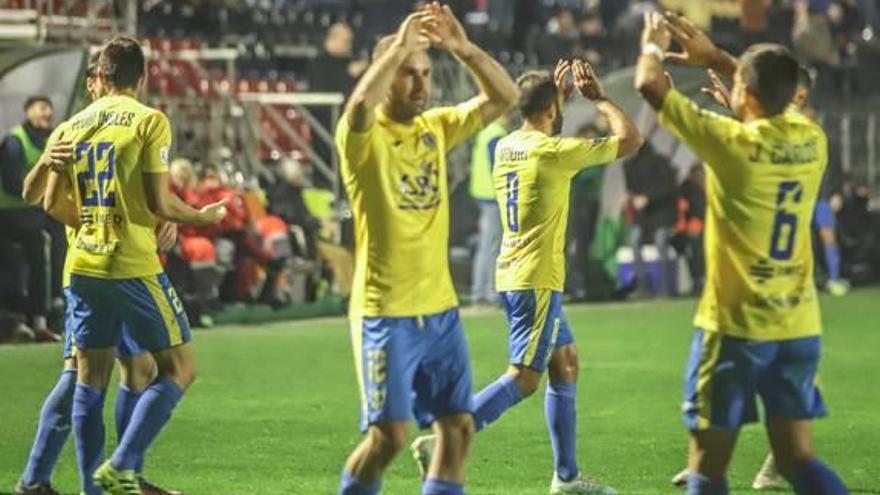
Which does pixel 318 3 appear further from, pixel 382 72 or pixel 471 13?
pixel 382 72

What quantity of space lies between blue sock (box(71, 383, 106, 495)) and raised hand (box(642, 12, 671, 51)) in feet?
10.8

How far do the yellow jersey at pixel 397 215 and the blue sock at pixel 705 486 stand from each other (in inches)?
47.7

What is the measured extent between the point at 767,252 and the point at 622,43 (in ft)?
75.3

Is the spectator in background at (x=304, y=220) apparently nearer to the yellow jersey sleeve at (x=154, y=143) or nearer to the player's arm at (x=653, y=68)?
the yellow jersey sleeve at (x=154, y=143)

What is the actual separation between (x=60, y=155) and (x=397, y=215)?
217 cm

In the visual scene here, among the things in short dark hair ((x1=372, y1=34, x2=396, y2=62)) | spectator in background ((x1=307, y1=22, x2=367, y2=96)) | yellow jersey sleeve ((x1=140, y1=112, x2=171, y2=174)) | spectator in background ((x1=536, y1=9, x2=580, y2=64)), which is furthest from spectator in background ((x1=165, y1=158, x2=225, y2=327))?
short dark hair ((x1=372, y1=34, x2=396, y2=62))

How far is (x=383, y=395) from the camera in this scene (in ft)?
27.9

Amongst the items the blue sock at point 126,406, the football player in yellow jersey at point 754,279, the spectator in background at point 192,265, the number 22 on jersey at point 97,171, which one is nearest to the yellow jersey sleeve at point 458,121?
the football player in yellow jersey at point 754,279

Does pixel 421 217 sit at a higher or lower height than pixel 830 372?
higher

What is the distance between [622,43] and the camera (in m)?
31.2

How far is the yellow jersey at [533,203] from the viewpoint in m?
11.0

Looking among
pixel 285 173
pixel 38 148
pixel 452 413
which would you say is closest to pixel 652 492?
pixel 452 413

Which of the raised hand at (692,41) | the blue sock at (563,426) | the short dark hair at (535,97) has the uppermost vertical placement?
the raised hand at (692,41)

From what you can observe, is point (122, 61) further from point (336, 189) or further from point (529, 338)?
point (336, 189)
